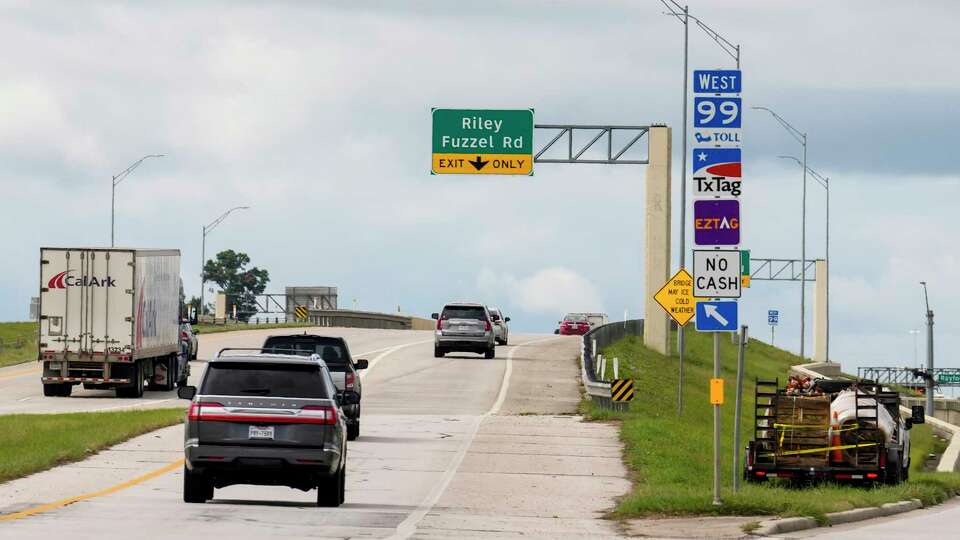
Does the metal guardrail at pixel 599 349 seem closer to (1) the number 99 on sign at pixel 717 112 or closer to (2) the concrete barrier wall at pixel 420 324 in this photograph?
(1) the number 99 on sign at pixel 717 112

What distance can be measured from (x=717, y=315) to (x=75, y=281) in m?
26.0

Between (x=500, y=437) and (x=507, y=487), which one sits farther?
(x=500, y=437)

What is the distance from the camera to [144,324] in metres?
43.5

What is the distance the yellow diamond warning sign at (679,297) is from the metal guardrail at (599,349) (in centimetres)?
231

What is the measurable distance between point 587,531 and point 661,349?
47.2m

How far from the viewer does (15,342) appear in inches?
2889

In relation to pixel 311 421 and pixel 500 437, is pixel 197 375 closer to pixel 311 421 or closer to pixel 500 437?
pixel 500 437

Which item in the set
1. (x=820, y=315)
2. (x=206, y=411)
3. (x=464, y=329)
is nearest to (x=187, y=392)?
(x=206, y=411)

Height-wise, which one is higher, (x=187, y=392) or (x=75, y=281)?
(x=75, y=281)

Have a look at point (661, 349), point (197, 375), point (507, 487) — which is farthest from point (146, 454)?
point (661, 349)

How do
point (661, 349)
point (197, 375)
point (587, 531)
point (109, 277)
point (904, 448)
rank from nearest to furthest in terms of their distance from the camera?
point (587, 531), point (904, 448), point (109, 277), point (197, 375), point (661, 349)

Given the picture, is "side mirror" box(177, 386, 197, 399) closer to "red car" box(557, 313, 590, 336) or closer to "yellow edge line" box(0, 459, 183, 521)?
"yellow edge line" box(0, 459, 183, 521)

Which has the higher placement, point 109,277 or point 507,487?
point 109,277

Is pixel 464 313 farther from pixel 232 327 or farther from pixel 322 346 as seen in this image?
pixel 322 346
